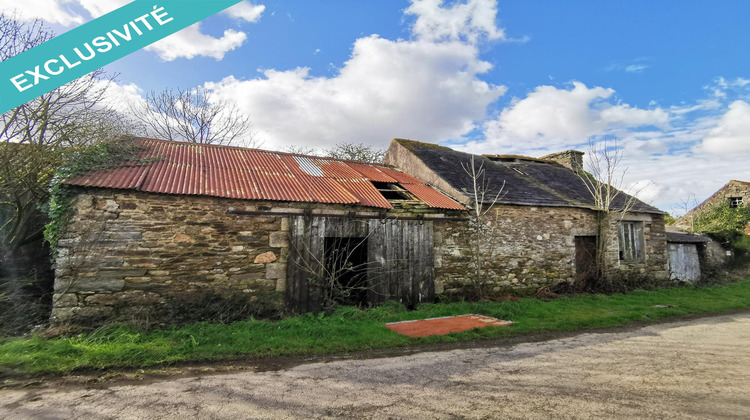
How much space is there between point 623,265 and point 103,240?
15.2 metres

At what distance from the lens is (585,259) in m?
11.7

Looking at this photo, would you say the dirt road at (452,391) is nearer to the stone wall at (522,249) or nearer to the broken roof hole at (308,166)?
the stone wall at (522,249)

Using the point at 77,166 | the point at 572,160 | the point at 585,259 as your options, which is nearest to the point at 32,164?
the point at 77,166

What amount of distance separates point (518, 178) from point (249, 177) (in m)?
10.2

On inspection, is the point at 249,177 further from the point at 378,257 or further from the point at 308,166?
the point at 378,257

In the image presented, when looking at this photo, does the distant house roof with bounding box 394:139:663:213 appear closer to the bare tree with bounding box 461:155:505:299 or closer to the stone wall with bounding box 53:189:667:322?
the bare tree with bounding box 461:155:505:299

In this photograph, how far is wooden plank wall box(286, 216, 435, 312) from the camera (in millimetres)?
7609

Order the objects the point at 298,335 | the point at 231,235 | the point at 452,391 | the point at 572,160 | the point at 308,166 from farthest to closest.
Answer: the point at 572,160 < the point at 308,166 < the point at 231,235 < the point at 298,335 < the point at 452,391

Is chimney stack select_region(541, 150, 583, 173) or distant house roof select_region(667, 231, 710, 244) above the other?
chimney stack select_region(541, 150, 583, 173)

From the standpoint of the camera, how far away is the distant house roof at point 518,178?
1130 cm

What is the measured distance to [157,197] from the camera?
6.76 metres

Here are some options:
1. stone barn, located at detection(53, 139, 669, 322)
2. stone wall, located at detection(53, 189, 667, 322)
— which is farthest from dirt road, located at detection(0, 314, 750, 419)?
stone barn, located at detection(53, 139, 669, 322)

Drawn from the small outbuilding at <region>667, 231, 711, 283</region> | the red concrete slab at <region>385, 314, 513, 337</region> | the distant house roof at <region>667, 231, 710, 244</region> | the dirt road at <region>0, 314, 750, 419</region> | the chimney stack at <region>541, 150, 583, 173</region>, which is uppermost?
the chimney stack at <region>541, 150, 583, 173</region>

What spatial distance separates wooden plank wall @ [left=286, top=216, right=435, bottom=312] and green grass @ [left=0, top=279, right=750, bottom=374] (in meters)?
0.50
